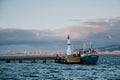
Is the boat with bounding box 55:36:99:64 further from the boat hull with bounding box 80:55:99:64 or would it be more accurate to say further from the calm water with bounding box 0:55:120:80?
the calm water with bounding box 0:55:120:80

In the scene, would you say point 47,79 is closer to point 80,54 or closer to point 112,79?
point 112,79

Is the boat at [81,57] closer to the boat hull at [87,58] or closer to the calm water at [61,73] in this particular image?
the boat hull at [87,58]

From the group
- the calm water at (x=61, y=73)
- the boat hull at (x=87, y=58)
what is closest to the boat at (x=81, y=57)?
the boat hull at (x=87, y=58)

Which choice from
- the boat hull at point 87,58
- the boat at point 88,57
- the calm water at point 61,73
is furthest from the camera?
the boat hull at point 87,58

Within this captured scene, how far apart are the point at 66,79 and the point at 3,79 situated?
12.6m

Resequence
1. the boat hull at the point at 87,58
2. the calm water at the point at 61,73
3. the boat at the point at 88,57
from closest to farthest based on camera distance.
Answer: the calm water at the point at 61,73 → the boat at the point at 88,57 → the boat hull at the point at 87,58

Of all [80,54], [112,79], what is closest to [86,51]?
[80,54]

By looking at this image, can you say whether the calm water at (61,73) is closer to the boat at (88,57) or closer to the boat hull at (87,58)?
the boat at (88,57)

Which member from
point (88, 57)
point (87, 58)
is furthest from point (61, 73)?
Result: point (87, 58)

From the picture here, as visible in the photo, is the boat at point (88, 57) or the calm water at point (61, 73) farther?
the boat at point (88, 57)

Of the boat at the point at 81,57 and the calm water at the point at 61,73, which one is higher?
the boat at the point at 81,57

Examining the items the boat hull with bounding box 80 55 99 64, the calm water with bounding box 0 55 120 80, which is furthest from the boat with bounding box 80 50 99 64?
the calm water with bounding box 0 55 120 80

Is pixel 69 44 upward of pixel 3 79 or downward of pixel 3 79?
upward

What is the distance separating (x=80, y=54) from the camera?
115 metres
